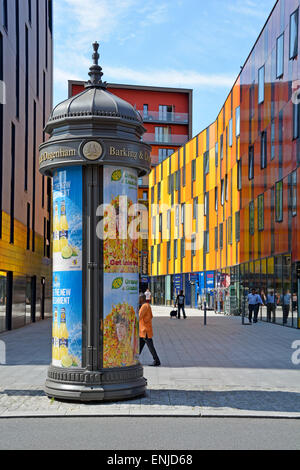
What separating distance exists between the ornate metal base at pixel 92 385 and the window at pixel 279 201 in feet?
66.7

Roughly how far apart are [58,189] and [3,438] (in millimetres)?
4077

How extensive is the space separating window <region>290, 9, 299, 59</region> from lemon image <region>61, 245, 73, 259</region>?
1896cm

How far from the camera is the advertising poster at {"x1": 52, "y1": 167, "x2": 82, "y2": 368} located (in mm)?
9922

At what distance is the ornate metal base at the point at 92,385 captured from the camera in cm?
965

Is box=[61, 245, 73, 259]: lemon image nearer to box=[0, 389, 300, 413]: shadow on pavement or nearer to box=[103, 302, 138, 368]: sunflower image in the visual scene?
box=[103, 302, 138, 368]: sunflower image

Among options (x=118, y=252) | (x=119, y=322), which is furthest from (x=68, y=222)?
(x=119, y=322)

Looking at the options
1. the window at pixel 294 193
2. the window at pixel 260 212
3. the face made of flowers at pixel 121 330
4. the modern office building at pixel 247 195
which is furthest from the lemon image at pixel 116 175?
the window at pixel 260 212

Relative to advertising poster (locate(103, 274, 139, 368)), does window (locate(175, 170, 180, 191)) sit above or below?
above

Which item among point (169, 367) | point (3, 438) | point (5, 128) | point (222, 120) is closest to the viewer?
point (3, 438)

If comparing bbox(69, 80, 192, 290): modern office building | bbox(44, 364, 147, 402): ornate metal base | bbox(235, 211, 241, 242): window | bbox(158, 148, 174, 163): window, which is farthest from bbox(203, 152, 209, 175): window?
bbox(44, 364, 147, 402): ornate metal base

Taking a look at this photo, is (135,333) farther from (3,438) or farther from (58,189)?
(3,438)

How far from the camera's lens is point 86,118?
10.1m

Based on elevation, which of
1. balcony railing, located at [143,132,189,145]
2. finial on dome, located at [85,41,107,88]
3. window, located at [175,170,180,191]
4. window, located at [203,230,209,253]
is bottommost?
window, located at [203,230,209,253]

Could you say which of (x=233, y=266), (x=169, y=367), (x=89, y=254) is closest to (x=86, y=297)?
(x=89, y=254)
